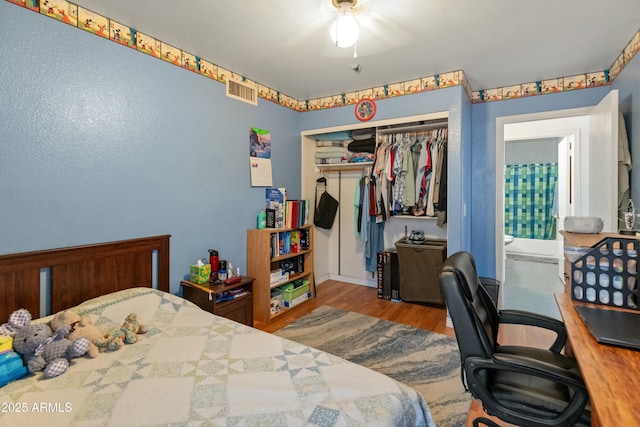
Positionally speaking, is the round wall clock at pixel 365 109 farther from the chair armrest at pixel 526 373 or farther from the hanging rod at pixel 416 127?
the chair armrest at pixel 526 373

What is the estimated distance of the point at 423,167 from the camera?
3217 millimetres

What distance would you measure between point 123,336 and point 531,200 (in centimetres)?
697

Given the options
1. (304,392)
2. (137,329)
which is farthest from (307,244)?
(304,392)

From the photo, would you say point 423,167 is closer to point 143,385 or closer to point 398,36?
point 398,36

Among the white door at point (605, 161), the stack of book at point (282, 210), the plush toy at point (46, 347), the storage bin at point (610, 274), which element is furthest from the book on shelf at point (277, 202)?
the white door at point (605, 161)

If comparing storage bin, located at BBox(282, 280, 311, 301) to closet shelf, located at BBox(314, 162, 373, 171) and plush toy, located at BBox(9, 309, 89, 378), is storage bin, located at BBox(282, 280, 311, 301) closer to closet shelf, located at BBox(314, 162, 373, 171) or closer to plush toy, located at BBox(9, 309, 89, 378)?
closet shelf, located at BBox(314, 162, 373, 171)

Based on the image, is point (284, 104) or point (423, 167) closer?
point (423, 167)

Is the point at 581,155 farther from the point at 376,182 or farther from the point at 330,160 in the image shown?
the point at 330,160

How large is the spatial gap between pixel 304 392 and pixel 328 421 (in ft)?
0.56

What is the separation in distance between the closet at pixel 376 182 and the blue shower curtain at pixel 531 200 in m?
3.67

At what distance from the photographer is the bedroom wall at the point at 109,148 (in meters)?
1.64

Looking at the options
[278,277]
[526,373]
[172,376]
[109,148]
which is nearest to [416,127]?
[278,277]

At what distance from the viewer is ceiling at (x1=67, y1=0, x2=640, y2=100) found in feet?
6.09

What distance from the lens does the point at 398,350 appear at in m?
2.40
